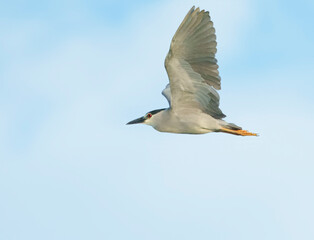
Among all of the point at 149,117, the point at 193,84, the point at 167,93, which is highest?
the point at 167,93

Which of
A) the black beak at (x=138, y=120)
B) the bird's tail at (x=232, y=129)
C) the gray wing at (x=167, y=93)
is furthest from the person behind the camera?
the gray wing at (x=167, y=93)

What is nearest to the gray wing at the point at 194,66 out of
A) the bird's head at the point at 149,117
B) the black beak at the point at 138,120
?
the bird's head at the point at 149,117

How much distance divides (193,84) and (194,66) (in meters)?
0.40

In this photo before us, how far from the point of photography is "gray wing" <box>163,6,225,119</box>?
52.3 ft

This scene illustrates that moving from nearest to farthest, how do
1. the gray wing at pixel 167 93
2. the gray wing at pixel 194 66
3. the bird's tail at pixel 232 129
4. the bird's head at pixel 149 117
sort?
the gray wing at pixel 194 66 < the bird's tail at pixel 232 129 < the bird's head at pixel 149 117 < the gray wing at pixel 167 93

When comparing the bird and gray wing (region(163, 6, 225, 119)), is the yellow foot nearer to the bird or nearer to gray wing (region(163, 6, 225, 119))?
the bird

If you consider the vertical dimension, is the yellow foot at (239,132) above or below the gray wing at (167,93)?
below

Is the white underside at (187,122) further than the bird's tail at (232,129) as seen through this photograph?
No

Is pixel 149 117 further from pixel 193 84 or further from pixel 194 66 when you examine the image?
pixel 194 66

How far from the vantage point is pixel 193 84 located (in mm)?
16484

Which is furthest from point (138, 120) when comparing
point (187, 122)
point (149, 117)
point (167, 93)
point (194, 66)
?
point (194, 66)

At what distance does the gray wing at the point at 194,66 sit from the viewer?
1593 cm

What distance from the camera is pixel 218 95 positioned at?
16.9 metres

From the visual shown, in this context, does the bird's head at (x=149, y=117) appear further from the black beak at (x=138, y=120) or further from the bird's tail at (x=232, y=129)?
the bird's tail at (x=232, y=129)
